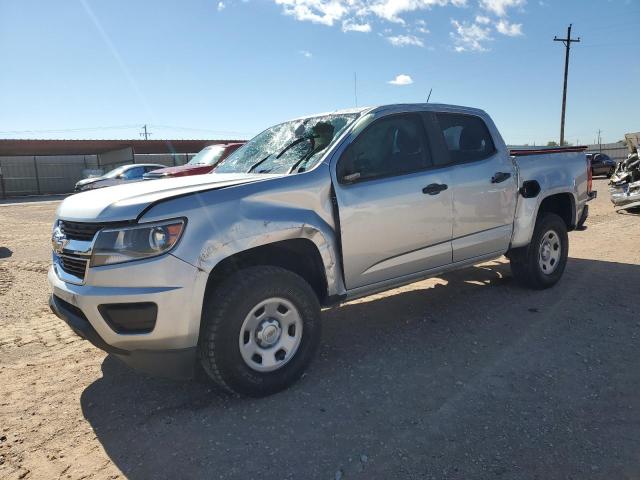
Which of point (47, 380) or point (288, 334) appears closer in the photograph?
point (288, 334)

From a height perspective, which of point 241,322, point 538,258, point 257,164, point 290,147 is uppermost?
point 290,147

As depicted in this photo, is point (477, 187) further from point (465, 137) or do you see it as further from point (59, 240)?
point (59, 240)

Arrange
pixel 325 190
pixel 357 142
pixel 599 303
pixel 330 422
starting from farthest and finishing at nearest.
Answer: pixel 599 303 < pixel 357 142 < pixel 325 190 < pixel 330 422

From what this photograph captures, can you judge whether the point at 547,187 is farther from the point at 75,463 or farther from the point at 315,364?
the point at 75,463

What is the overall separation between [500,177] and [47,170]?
121 feet

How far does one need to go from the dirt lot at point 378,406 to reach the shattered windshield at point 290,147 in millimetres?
1580

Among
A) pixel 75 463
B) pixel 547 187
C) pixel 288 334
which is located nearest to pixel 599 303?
pixel 547 187

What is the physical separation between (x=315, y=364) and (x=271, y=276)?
0.99 m

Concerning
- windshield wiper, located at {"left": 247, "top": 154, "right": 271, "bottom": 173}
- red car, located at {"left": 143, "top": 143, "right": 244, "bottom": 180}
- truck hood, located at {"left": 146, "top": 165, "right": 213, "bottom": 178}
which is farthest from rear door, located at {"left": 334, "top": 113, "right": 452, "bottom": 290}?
truck hood, located at {"left": 146, "top": 165, "right": 213, "bottom": 178}

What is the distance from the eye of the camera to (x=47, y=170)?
34719 millimetres

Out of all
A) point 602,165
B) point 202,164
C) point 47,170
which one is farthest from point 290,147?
point 47,170

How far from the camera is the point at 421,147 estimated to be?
4.19 m

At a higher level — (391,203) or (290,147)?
(290,147)

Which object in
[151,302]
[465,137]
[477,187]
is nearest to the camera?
[151,302]
